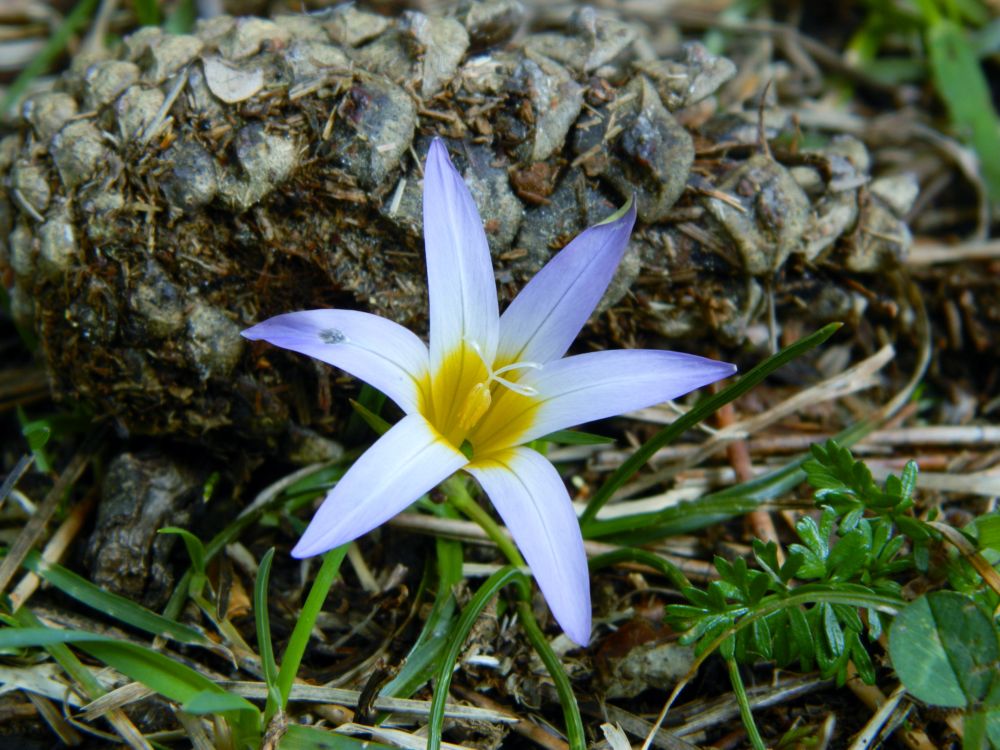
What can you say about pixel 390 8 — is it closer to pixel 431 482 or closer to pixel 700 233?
pixel 700 233

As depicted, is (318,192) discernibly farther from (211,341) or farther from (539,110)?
(539,110)

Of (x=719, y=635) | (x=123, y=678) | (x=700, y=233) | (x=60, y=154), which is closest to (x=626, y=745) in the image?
(x=719, y=635)

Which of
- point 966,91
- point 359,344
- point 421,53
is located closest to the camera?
point 359,344

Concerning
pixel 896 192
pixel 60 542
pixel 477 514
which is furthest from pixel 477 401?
pixel 896 192

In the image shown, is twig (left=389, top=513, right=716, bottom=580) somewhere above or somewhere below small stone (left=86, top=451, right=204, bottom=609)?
below

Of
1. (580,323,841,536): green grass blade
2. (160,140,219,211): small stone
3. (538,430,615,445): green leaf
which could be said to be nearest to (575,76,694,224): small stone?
(580,323,841,536): green grass blade

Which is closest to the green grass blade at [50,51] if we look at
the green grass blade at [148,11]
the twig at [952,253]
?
the green grass blade at [148,11]

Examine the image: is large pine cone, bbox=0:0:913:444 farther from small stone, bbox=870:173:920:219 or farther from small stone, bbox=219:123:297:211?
small stone, bbox=870:173:920:219
